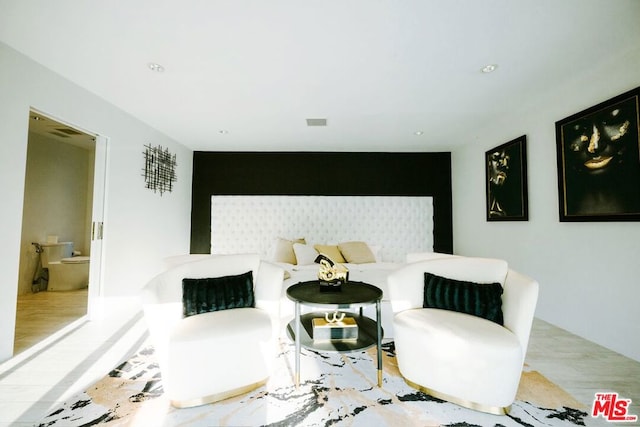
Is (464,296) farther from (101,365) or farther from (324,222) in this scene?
(324,222)

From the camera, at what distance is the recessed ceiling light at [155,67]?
2.61m

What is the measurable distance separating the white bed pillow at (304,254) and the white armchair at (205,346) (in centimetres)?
204

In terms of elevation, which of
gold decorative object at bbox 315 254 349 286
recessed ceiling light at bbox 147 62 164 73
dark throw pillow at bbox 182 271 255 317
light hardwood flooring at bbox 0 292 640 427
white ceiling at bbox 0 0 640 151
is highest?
white ceiling at bbox 0 0 640 151

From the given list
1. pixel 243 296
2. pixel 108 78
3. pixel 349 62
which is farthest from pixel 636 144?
pixel 108 78

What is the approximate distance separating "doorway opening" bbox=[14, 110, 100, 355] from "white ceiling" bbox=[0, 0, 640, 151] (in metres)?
2.25

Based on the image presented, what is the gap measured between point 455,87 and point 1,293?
4642 mm

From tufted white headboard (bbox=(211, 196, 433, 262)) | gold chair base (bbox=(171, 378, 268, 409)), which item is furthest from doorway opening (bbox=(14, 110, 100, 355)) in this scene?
gold chair base (bbox=(171, 378, 268, 409))

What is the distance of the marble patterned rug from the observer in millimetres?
1669

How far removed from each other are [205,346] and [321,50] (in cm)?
242

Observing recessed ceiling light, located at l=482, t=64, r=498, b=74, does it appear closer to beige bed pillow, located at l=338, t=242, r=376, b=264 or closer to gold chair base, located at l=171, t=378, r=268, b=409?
beige bed pillow, located at l=338, t=242, r=376, b=264

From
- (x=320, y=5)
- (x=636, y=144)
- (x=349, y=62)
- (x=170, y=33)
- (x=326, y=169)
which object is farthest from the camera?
(x=326, y=169)

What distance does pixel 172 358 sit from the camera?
1743mm

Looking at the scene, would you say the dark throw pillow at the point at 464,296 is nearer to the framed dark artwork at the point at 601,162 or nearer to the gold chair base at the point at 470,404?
the gold chair base at the point at 470,404

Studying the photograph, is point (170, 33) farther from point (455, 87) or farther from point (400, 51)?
point (455, 87)
